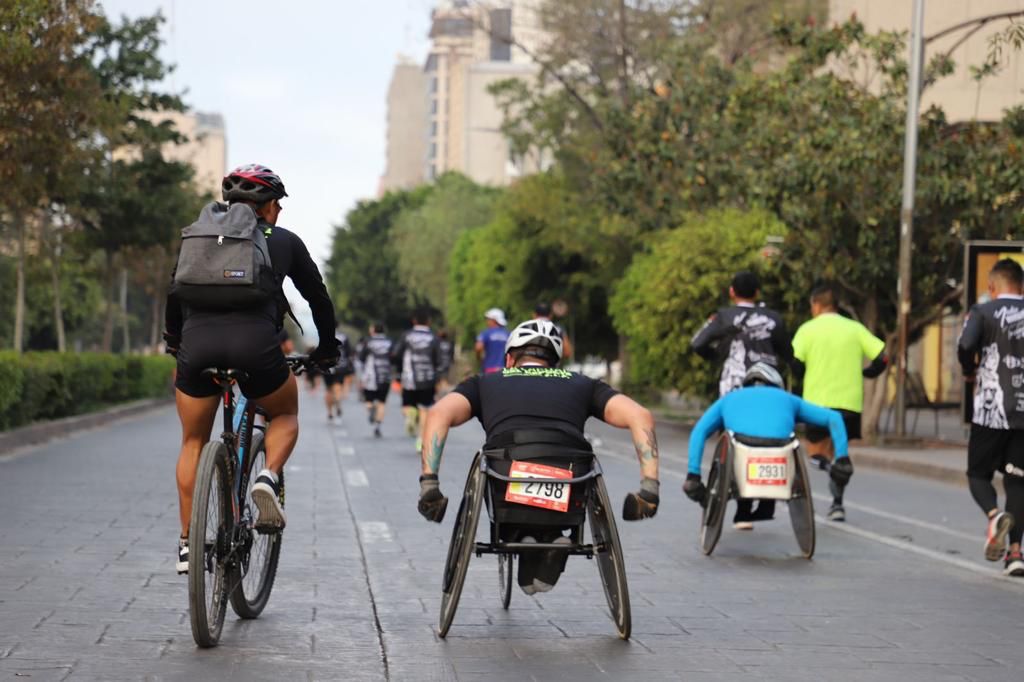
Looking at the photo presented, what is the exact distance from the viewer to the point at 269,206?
7.21 m

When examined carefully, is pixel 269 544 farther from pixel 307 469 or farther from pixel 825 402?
pixel 307 469

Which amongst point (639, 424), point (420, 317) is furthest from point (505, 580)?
point (420, 317)

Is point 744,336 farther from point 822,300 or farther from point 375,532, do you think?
point 375,532

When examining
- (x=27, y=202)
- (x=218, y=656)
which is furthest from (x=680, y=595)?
(x=27, y=202)

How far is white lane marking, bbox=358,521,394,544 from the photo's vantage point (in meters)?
11.2

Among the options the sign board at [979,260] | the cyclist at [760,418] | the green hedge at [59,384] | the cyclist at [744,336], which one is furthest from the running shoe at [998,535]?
the green hedge at [59,384]

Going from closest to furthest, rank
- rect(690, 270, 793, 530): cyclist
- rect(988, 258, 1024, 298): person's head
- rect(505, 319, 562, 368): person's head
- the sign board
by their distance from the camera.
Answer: rect(505, 319, 562, 368): person's head < rect(988, 258, 1024, 298): person's head < rect(690, 270, 793, 530): cyclist < the sign board

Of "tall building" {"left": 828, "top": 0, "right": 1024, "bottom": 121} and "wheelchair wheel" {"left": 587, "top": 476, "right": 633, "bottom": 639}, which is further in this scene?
"tall building" {"left": 828, "top": 0, "right": 1024, "bottom": 121}

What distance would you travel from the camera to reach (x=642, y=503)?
696cm

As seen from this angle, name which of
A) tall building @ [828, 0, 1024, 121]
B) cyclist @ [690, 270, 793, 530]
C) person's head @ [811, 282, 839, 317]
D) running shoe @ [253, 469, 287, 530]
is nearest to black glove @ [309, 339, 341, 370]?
running shoe @ [253, 469, 287, 530]

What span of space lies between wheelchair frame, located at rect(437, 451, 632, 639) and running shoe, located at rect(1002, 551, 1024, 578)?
371cm

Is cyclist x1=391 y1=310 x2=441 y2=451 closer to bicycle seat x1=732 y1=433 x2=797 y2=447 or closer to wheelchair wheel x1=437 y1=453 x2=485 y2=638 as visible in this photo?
bicycle seat x1=732 y1=433 x2=797 y2=447

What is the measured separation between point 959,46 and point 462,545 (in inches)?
1798

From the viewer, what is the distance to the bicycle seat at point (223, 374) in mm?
6812
